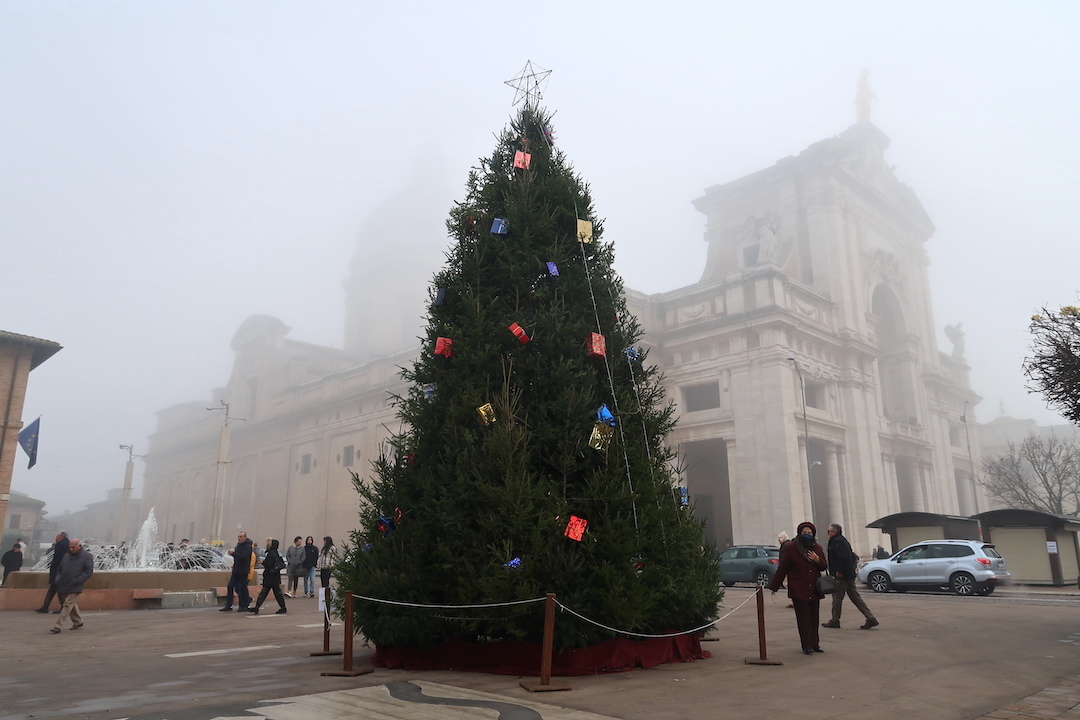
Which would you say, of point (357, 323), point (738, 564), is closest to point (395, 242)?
point (357, 323)

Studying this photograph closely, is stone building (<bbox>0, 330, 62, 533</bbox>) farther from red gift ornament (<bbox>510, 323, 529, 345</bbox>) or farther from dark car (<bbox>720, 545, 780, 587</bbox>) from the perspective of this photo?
red gift ornament (<bbox>510, 323, 529, 345</bbox>)

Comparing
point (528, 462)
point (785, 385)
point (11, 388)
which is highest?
point (785, 385)

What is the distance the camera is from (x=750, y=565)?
84.6 feet

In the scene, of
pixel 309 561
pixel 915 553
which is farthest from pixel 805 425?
pixel 309 561

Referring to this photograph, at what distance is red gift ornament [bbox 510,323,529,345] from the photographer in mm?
8516

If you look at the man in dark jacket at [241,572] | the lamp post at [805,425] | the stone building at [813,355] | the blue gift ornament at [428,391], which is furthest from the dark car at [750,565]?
the blue gift ornament at [428,391]

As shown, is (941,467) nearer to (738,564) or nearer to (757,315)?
(757,315)

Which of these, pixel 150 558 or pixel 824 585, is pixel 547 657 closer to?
pixel 824 585

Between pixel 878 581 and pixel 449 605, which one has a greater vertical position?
pixel 449 605

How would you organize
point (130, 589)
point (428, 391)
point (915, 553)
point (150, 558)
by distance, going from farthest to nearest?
point (150, 558), point (915, 553), point (130, 589), point (428, 391)

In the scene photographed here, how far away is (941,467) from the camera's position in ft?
174

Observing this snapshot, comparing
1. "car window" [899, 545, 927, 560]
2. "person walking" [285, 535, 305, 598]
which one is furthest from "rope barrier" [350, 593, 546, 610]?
"car window" [899, 545, 927, 560]

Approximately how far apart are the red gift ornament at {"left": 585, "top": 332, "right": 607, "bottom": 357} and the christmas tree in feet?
0.07

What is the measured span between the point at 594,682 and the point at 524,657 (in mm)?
777
